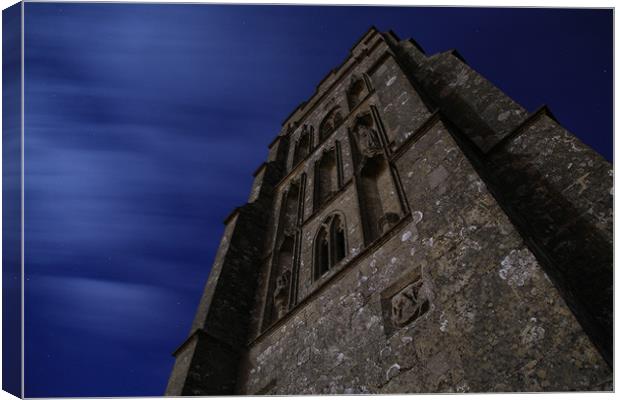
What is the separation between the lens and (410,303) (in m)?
4.90

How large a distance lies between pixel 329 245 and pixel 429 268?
4402mm

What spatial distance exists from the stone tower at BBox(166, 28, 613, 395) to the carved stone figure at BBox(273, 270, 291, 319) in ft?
0.12

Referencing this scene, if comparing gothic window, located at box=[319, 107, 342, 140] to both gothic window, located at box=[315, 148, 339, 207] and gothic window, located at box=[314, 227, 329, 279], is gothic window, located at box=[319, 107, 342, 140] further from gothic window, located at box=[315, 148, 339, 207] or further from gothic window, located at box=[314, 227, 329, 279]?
gothic window, located at box=[314, 227, 329, 279]

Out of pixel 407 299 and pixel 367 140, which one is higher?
pixel 367 140

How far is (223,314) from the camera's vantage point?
27.0ft

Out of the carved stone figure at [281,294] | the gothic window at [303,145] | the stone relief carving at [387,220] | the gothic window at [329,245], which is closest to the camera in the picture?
the stone relief carving at [387,220]

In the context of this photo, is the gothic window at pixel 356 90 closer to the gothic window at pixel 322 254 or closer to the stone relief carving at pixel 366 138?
the stone relief carving at pixel 366 138

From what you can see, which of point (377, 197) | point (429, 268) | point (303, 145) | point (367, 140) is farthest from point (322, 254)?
point (303, 145)

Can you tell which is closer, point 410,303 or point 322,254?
point 410,303

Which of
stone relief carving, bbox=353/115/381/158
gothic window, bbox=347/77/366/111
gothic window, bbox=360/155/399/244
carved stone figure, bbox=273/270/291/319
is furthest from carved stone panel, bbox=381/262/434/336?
gothic window, bbox=347/77/366/111

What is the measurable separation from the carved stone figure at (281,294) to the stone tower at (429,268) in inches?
1.4

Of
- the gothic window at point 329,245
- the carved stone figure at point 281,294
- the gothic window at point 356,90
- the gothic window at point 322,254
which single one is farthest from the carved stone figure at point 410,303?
the gothic window at point 356,90

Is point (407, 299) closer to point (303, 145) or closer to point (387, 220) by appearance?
point (387, 220)

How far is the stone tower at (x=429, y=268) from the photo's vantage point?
3076mm
